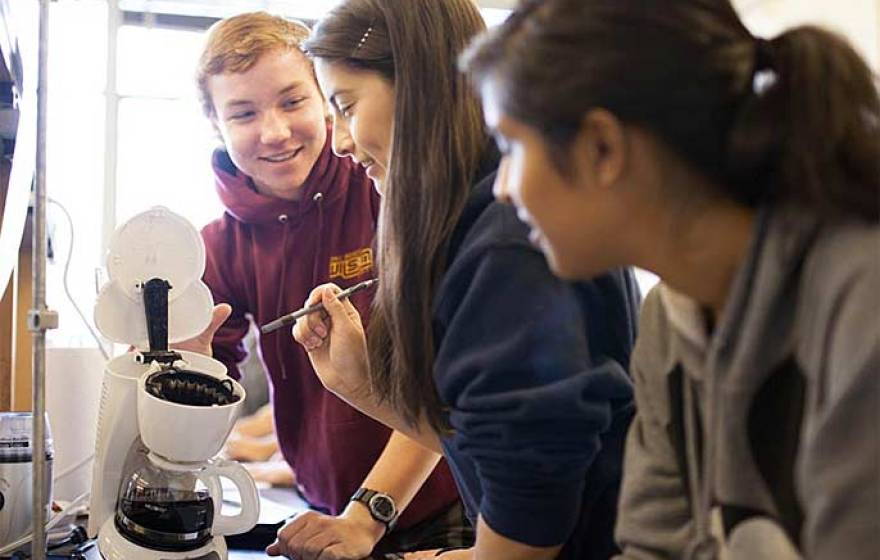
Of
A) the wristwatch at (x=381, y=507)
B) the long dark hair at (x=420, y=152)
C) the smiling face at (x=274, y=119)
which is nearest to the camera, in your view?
the long dark hair at (x=420, y=152)

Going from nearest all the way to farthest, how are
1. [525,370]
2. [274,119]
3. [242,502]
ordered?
1. [525,370]
2. [242,502]
3. [274,119]

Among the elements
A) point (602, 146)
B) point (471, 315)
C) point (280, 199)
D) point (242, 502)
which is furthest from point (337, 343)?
point (602, 146)

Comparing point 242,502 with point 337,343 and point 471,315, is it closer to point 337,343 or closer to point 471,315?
point 337,343

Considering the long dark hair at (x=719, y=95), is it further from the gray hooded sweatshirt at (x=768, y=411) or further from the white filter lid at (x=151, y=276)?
the white filter lid at (x=151, y=276)

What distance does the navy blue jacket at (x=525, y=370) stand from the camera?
2.42 feet

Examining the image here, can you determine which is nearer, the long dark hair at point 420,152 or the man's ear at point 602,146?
the man's ear at point 602,146

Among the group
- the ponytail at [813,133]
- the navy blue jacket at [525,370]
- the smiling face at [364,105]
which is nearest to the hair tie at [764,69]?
the ponytail at [813,133]

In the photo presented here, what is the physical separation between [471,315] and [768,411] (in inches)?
9.9

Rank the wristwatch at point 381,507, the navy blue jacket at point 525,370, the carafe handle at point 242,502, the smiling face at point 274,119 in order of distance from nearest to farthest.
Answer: the navy blue jacket at point 525,370 → the carafe handle at point 242,502 → the wristwatch at point 381,507 → the smiling face at point 274,119

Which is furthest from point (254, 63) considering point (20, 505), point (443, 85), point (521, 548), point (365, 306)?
point (521, 548)

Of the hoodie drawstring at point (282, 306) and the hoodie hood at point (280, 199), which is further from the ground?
the hoodie hood at point (280, 199)

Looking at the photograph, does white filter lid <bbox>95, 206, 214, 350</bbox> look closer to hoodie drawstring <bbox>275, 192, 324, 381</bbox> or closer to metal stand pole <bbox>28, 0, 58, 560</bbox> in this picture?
metal stand pole <bbox>28, 0, 58, 560</bbox>

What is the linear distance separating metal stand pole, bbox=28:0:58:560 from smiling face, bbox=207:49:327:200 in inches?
18.7

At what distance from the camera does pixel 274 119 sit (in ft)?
4.23
